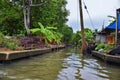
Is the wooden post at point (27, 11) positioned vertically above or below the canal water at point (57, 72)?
above

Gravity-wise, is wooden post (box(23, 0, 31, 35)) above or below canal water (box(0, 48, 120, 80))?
above

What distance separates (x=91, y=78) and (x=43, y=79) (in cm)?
177

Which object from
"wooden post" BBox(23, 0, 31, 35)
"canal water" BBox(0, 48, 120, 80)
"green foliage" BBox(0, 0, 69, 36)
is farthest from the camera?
"green foliage" BBox(0, 0, 69, 36)

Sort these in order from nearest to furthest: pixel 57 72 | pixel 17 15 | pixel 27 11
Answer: pixel 57 72 → pixel 27 11 → pixel 17 15

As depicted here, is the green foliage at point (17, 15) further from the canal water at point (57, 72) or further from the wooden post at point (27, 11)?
the canal water at point (57, 72)

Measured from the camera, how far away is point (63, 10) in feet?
201

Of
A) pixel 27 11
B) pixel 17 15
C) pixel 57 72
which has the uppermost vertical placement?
pixel 27 11

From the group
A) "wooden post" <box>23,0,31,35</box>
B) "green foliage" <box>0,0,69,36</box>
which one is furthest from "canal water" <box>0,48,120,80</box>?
"green foliage" <box>0,0,69,36</box>

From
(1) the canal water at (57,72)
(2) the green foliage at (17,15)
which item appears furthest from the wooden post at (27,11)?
(1) the canal water at (57,72)

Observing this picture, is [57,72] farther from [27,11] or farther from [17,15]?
[17,15]

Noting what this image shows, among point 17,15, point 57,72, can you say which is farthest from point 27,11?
point 57,72

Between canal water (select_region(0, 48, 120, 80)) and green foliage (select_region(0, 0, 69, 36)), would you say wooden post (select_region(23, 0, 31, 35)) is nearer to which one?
green foliage (select_region(0, 0, 69, 36))

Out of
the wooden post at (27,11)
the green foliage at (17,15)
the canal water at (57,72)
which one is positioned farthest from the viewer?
the green foliage at (17,15)

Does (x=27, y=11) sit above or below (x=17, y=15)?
above
